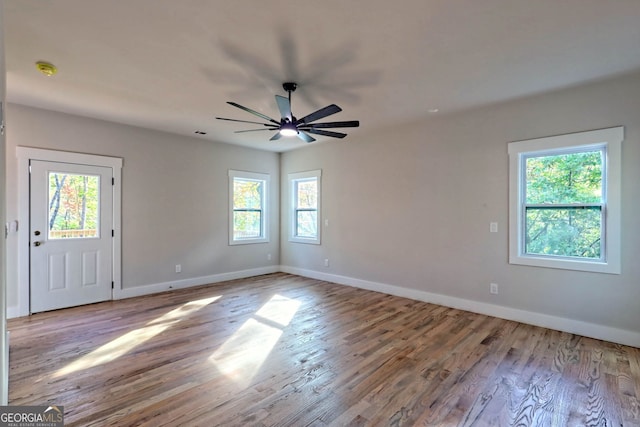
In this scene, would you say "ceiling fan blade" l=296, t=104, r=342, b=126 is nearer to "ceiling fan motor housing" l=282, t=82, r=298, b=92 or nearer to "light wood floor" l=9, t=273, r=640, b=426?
"ceiling fan motor housing" l=282, t=82, r=298, b=92

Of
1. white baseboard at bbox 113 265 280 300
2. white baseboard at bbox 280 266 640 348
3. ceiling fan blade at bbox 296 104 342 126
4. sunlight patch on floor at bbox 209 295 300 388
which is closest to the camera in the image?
sunlight patch on floor at bbox 209 295 300 388

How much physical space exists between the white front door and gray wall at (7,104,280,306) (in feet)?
0.65

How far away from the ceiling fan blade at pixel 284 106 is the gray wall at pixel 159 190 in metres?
3.05

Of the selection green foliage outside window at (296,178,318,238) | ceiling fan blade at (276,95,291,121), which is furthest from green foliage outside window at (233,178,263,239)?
ceiling fan blade at (276,95,291,121)

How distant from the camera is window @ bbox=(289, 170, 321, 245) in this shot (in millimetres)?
6293

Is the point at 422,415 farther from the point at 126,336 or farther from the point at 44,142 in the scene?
the point at 44,142

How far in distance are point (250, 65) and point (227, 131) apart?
245cm

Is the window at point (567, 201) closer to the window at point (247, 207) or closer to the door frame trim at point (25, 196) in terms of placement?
the window at point (247, 207)

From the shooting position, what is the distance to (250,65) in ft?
9.60

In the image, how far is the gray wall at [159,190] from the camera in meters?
4.12

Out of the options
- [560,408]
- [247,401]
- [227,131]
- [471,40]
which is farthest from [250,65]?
[560,408]

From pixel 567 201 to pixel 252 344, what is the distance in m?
3.86

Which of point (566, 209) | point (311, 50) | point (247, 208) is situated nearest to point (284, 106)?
point (311, 50)

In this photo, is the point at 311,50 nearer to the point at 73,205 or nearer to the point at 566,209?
the point at 566,209
